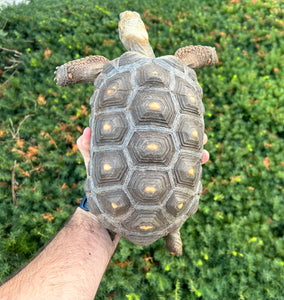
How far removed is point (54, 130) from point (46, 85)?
0.59m

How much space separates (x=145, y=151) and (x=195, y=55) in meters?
1.33

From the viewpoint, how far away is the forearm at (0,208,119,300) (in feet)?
4.83

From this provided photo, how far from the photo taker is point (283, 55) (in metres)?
2.85

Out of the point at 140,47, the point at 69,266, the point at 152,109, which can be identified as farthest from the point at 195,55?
the point at 69,266

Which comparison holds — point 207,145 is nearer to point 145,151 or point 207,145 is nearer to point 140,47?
point 140,47

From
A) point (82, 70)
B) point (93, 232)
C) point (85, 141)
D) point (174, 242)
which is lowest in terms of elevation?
point (174, 242)

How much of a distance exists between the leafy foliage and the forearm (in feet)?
1.06

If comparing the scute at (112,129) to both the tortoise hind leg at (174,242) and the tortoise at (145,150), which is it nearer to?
the tortoise at (145,150)

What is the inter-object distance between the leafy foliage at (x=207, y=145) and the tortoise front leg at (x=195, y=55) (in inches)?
19.4

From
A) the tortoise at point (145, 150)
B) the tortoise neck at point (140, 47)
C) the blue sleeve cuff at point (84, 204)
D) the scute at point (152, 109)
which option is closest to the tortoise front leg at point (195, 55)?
the tortoise neck at point (140, 47)

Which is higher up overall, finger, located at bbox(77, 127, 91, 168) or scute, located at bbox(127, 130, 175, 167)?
scute, located at bbox(127, 130, 175, 167)

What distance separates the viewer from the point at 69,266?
163 cm

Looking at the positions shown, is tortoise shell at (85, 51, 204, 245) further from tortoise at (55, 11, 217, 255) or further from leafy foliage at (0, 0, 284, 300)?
leafy foliage at (0, 0, 284, 300)

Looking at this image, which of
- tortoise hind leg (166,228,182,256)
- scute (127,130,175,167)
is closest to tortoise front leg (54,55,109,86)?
scute (127,130,175,167)
